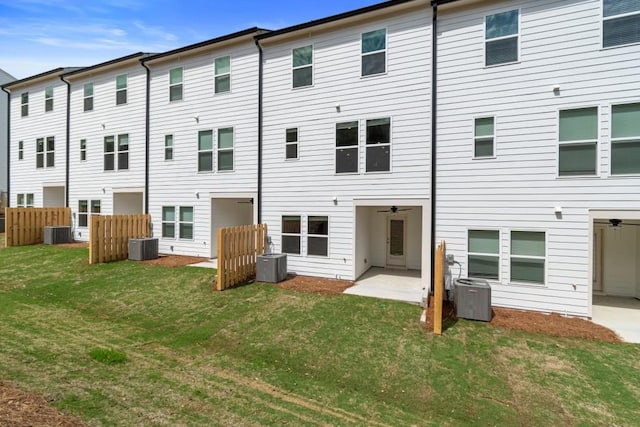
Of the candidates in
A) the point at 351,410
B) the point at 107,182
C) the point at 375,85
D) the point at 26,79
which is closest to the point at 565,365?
the point at 351,410

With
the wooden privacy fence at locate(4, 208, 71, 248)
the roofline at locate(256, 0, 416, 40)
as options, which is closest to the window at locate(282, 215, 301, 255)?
the roofline at locate(256, 0, 416, 40)

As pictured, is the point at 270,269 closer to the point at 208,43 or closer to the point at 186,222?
the point at 186,222

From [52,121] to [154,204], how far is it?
32.1ft

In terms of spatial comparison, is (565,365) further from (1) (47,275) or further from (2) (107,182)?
(2) (107,182)

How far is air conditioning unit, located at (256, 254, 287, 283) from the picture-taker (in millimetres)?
11406

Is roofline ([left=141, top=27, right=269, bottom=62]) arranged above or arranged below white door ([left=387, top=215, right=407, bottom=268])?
above

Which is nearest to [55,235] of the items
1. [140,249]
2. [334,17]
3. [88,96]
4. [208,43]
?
[140,249]

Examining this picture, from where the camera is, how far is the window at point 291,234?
1274cm

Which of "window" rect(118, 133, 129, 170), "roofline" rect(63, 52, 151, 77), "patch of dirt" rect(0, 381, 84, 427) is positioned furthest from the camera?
"window" rect(118, 133, 129, 170)

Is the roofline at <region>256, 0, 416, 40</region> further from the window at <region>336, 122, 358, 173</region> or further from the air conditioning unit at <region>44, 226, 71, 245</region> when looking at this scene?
the air conditioning unit at <region>44, 226, 71, 245</region>

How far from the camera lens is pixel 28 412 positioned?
3.97 metres

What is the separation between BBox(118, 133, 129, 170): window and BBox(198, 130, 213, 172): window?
4732 millimetres

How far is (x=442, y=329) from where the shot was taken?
809cm

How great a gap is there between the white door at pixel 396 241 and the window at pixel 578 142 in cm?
586
